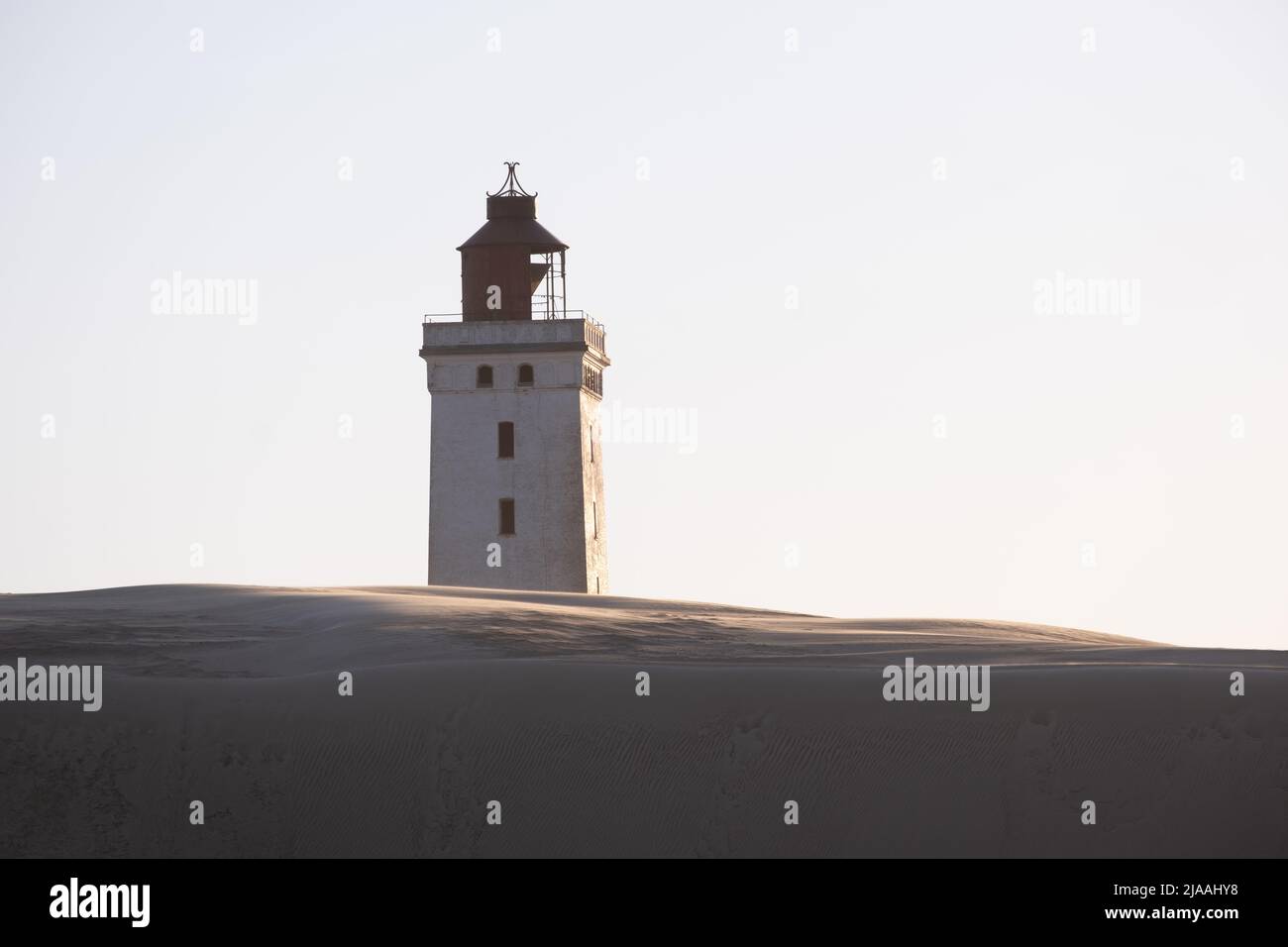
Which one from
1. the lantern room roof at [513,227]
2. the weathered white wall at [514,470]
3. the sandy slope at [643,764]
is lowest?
the sandy slope at [643,764]

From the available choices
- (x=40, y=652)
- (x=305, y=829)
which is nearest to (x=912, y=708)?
(x=305, y=829)

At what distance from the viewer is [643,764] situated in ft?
66.3

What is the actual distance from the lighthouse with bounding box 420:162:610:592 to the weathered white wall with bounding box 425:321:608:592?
2cm

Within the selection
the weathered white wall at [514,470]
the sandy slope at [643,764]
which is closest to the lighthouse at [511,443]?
the weathered white wall at [514,470]

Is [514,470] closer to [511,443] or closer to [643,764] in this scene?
[511,443]

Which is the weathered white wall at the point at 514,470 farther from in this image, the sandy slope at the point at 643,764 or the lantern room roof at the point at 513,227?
the sandy slope at the point at 643,764

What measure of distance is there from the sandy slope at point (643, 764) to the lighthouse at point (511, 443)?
94.8 ft

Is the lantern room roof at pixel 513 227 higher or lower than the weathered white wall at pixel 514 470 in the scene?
higher

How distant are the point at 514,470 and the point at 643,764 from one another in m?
31.3

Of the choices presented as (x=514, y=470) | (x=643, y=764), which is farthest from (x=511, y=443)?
(x=643, y=764)

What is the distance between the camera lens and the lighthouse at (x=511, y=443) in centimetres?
5091

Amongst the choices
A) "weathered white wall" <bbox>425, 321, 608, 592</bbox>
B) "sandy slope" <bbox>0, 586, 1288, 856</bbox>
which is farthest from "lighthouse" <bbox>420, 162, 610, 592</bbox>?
"sandy slope" <bbox>0, 586, 1288, 856</bbox>

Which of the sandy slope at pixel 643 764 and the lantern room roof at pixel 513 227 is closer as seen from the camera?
the sandy slope at pixel 643 764
